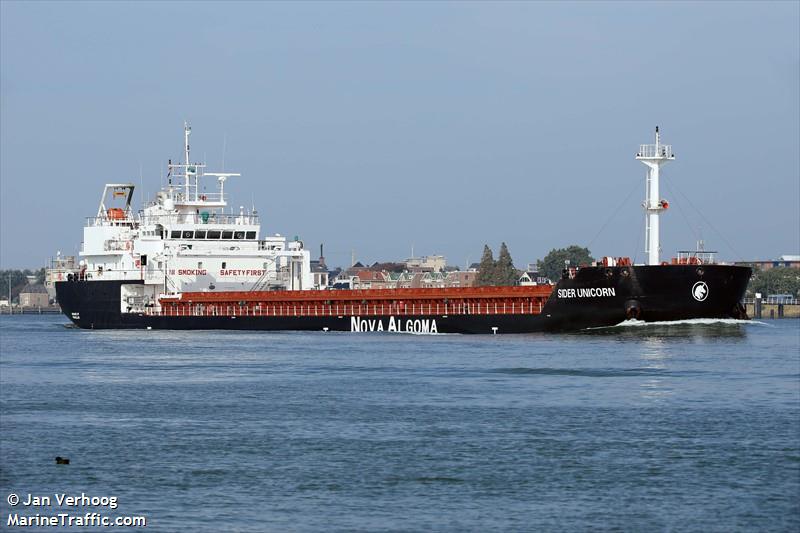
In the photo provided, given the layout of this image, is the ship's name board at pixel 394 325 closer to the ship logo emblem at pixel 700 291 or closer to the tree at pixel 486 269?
the ship logo emblem at pixel 700 291

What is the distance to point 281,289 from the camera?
67500 mm

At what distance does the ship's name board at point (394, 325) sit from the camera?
55938 millimetres

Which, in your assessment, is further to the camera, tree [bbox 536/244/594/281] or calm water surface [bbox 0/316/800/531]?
tree [bbox 536/244/594/281]

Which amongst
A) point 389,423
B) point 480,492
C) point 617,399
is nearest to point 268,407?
point 389,423

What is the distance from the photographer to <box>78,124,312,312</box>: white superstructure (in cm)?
6506

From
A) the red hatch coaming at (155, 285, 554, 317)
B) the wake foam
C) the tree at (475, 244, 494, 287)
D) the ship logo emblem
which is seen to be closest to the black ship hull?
the ship logo emblem

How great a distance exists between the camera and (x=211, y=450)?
24.0 meters

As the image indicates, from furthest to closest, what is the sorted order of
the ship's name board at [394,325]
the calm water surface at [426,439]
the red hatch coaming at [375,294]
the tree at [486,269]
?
the tree at [486,269], the ship's name board at [394,325], the red hatch coaming at [375,294], the calm water surface at [426,439]

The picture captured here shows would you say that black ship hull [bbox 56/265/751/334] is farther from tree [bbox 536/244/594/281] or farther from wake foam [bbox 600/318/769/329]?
tree [bbox 536/244/594/281]

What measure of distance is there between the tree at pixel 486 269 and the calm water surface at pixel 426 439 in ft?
323

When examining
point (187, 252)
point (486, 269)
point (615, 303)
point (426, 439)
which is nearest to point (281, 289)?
point (187, 252)

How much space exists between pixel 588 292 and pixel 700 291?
4356 millimetres

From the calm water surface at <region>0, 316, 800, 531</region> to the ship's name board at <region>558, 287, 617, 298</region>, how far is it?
4.73 metres

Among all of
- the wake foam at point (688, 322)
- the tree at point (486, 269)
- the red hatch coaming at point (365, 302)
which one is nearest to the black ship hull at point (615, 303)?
the wake foam at point (688, 322)
